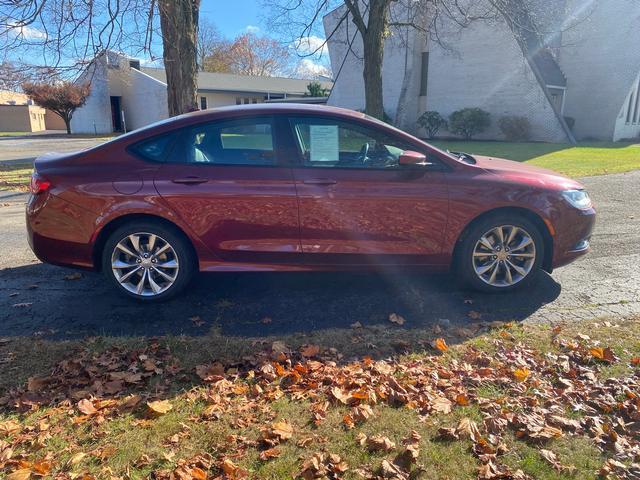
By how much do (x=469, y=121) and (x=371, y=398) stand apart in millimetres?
26242

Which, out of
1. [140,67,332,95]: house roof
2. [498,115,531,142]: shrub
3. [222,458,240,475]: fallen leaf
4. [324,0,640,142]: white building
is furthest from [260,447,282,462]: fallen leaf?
[140,67,332,95]: house roof

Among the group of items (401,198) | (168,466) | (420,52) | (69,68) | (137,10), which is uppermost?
(420,52)

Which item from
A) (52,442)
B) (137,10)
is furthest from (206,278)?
(137,10)

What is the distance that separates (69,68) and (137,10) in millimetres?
1870

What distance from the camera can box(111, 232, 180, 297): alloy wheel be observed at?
442 cm

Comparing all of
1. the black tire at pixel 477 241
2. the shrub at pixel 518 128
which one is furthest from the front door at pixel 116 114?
the black tire at pixel 477 241

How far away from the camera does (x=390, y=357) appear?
11.8 ft

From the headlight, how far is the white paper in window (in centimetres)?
223

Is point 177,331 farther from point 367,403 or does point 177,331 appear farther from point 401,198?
point 401,198

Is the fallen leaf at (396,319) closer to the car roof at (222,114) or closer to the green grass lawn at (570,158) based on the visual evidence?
the car roof at (222,114)

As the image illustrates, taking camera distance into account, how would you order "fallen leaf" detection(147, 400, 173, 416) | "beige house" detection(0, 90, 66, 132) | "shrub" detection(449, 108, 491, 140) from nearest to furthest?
"fallen leaf" detection(147, 400, 173, 416) → "shrub" detection(449, 108, 491, 140) → "beige house" detection(0, 90, 66, 132)

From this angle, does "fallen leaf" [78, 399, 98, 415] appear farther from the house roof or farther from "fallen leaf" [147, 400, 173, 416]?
the house roof

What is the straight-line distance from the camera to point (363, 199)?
174 inches

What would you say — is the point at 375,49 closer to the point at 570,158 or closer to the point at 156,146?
the point at 570,158
